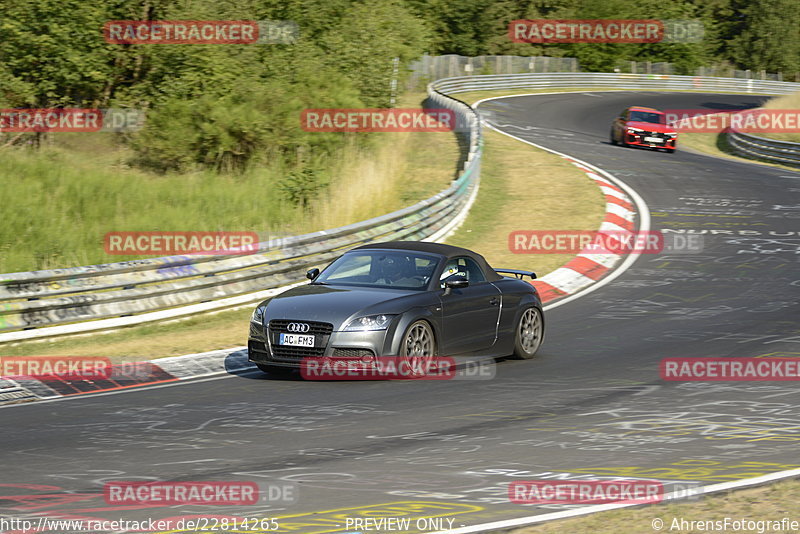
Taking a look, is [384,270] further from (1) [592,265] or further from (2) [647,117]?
(2) [647,117]

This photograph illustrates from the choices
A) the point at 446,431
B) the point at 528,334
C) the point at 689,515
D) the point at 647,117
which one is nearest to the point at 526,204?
the point at 528,334

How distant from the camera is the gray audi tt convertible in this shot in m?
10.5

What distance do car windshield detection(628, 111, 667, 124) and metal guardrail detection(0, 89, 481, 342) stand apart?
20.7 meters

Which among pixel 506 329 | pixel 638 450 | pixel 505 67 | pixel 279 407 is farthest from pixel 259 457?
pixel 505 67

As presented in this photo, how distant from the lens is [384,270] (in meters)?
11.7

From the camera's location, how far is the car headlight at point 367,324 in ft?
34.4

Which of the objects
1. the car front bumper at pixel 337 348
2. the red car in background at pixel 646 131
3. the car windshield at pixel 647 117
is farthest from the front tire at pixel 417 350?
the car windshield at pixel 647 117

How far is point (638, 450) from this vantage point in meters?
7.71

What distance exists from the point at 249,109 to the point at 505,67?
40.6 m

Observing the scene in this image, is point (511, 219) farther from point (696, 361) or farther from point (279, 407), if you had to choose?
point (279, 407)

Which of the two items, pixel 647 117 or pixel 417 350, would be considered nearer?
pixel 417 350

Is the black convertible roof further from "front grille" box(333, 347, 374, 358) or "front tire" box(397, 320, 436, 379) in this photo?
"front grille" box(333, 347, 374, 358)

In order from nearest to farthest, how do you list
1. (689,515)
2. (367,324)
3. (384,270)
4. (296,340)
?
(689,515) < (367,324) < (296,340) < (384,270)

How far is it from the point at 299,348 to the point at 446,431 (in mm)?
2655
